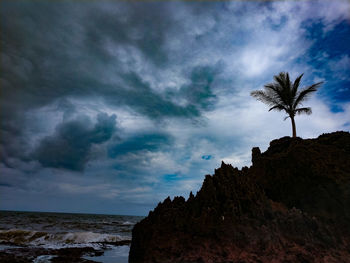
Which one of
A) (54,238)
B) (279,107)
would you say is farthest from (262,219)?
(54,238)

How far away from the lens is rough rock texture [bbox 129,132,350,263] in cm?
662

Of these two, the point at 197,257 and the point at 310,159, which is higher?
the point at 310,159

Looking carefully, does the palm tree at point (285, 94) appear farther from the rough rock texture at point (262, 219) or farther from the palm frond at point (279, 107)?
the rough rock texture at point (262, 219)

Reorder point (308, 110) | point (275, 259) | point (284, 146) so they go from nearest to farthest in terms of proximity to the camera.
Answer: point (275, 259), point (284, 146), point (308, 110)

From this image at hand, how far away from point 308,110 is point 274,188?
916 cm

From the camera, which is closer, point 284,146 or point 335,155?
point 335,155

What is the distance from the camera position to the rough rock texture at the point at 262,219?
6.62 metres

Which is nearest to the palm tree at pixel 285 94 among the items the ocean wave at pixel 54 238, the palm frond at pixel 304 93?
the palm frond at pixel 304 93

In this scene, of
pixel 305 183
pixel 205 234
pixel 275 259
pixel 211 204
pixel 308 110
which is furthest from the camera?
pixel 308 110

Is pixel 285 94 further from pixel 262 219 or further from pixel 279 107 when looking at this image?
pixel 262 219

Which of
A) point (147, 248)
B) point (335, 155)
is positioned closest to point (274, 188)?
point (335, 155)

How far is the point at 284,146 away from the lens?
12.7 meters

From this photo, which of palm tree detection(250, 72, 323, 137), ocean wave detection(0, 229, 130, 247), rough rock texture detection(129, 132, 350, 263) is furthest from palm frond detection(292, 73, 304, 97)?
ocean wave detection(0, 229, 130, 247)

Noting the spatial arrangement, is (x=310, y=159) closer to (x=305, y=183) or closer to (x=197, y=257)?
(x=305, y=183)
